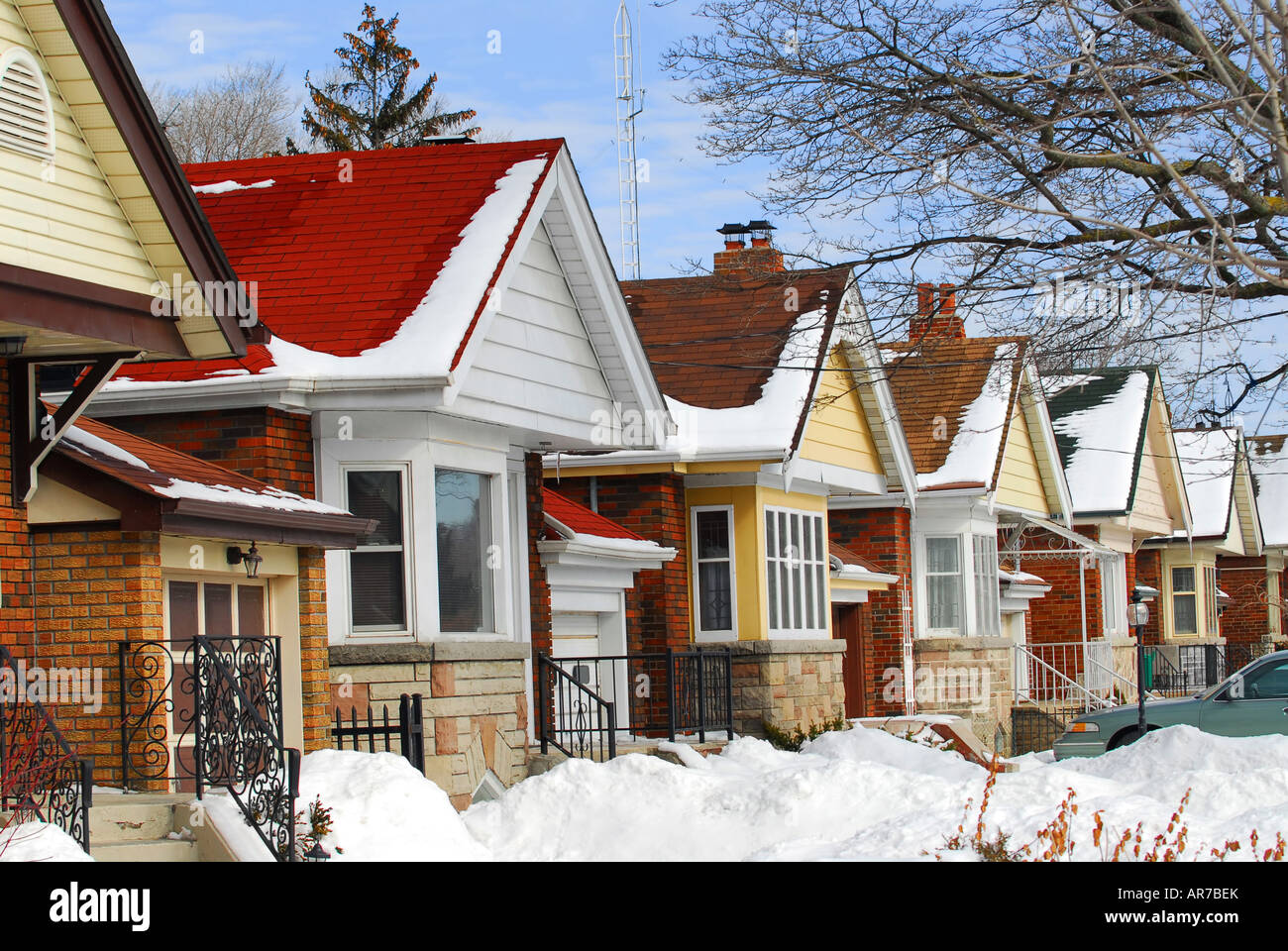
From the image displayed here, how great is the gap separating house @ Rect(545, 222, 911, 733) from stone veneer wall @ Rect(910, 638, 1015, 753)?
400cm

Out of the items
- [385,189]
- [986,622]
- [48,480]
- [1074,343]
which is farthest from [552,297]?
[986,622]

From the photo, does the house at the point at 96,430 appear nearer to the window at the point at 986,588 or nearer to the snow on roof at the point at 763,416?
the snow on roof at the point at 763,416

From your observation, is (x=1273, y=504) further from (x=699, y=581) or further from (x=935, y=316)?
(x=935, y=316)

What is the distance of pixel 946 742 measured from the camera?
71.3 ft

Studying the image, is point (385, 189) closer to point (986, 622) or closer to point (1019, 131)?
point (1019, 131)

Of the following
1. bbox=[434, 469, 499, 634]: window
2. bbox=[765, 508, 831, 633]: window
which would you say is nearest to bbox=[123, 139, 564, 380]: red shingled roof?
bbox=[434, 469, 499, 634]: window

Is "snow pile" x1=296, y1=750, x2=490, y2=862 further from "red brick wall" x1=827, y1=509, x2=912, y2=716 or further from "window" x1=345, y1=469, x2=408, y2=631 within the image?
"red brick wall" x1=827, y1=509, x2=912, y2=716

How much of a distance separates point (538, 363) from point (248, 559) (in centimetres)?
447

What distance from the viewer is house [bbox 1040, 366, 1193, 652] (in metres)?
33.1

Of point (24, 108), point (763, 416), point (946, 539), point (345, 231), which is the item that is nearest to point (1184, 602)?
point (946, 539)

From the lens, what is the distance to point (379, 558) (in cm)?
1412

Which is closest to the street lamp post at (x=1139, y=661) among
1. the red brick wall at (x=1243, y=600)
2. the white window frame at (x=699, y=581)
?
the white window frame at (x=699, y=581)

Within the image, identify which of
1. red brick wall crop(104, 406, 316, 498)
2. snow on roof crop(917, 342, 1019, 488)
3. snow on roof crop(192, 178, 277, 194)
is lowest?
red brick wall crop(104, 406, 316, 498)

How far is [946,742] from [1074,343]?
9124mm
